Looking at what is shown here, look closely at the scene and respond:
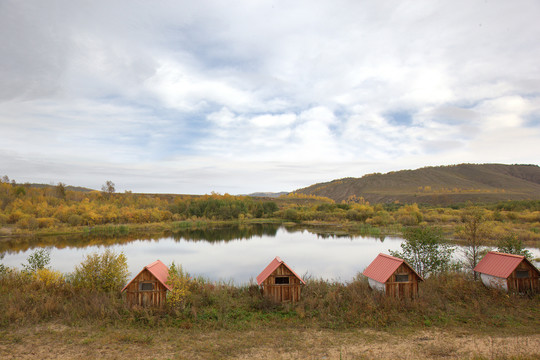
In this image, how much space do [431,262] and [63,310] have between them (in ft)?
63.9

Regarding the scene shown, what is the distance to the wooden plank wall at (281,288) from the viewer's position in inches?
556

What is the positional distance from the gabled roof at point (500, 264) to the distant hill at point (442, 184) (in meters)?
94.4

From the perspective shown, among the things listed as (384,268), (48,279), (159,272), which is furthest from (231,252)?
(384,268)

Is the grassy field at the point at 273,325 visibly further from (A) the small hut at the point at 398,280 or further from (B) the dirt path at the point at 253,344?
(A) the small hut at the point at 398,280

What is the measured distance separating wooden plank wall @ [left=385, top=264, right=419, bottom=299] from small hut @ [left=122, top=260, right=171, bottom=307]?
31.9 ft

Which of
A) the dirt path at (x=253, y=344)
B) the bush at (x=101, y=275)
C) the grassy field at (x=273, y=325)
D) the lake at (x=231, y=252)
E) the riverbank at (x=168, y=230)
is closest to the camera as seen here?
the dirt path at (x=253, y=344)

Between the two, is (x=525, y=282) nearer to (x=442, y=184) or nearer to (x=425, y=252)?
(x=425, y=252)

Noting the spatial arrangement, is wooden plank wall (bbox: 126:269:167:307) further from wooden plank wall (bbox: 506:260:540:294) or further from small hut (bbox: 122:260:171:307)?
wooden plank wall (bbox: 506:260:540:294)

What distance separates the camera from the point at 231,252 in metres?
35.3

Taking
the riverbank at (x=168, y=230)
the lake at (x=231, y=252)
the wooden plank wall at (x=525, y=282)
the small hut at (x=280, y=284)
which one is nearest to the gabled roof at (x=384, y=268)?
the small hut at (x=280, y=284)

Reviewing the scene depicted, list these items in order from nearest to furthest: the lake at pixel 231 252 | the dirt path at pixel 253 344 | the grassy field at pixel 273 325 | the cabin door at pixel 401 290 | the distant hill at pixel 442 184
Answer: the dirt path at pixel 253 344 → the grassy field at pixel 273 325 → the cabin door at pixel 401 290 → the lake at pixel 231 252 → the distant hill at pixel 442 184

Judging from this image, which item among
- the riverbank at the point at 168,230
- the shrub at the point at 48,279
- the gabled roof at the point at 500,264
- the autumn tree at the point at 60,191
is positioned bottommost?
the riverbank at the point at 168,230

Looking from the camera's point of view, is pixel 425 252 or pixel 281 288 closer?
pixel 281 288

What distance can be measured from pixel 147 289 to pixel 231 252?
2251 centimetres
